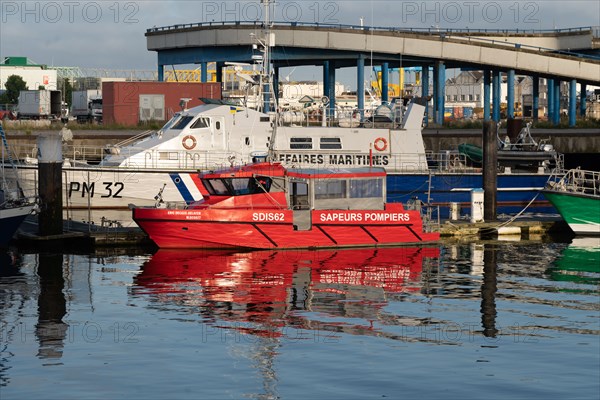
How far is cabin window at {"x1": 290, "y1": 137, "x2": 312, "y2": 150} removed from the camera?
37375 mm

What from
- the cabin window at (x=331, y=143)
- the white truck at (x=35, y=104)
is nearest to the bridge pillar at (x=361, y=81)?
the cabin window at (x=331, y=143)

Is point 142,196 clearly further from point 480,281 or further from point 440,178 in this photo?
point 480,281

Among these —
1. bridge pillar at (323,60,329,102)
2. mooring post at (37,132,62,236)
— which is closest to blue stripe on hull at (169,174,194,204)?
mooring post at (37,132,62,236)

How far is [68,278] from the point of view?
86.2ft

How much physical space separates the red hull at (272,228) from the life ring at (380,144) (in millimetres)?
7365

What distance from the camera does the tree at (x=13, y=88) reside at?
363 ft

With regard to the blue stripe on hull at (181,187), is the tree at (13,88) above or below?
above

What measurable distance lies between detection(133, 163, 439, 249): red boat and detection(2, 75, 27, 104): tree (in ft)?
277

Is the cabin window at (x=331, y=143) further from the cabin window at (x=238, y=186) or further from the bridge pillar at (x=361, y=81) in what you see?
the bridge pillar at (x=361, y=81)

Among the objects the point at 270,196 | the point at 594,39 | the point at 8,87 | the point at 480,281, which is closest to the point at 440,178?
the point at 270,196

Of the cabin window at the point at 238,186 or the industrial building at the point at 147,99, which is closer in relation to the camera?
the cabin window at the point at 238,186

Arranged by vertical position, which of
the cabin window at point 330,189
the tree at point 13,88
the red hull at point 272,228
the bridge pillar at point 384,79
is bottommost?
the red hull at point 272,228

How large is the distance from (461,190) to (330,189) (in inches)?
397

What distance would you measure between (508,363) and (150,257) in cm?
1433
